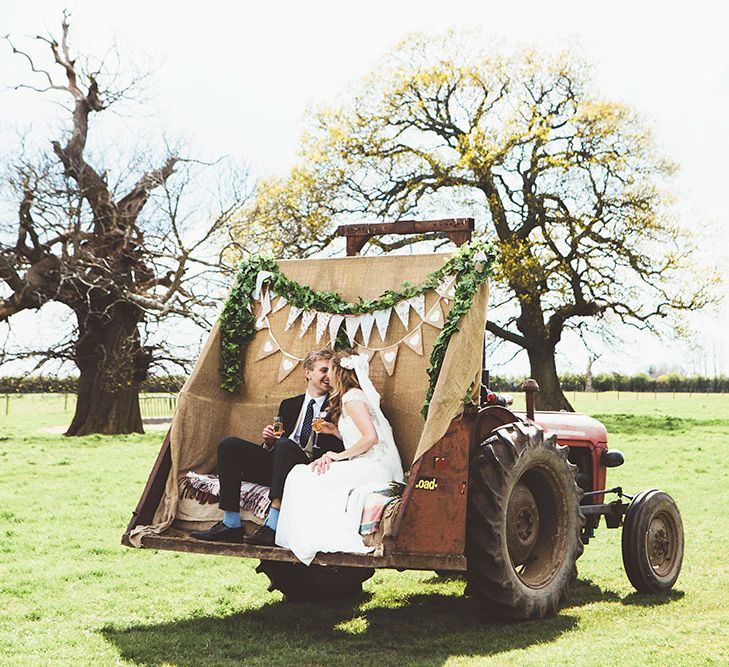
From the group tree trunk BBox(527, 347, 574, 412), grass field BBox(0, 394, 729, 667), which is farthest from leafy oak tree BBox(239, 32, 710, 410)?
grass field BBox(0, 394, 729, 667)

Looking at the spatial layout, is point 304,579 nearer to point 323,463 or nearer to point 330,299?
point 323,463

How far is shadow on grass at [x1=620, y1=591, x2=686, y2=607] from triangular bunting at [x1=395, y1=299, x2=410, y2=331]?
258 centimetres

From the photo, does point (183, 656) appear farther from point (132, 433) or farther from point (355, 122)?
point (355, 122)

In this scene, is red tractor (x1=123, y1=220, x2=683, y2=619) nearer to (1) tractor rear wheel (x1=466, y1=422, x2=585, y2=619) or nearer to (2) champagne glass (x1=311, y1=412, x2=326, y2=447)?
(1) tractor rear wheel (x1=466, y1=422, x2=585, y2=619)

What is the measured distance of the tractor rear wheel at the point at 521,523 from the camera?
5.91 metres

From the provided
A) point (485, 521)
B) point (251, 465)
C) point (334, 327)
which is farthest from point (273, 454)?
point (485, 521)

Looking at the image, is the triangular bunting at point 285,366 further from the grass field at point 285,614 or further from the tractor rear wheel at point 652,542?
the tractor rear wheel at point 652,542

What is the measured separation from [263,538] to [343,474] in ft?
2.01

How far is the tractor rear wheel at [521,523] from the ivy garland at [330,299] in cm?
60

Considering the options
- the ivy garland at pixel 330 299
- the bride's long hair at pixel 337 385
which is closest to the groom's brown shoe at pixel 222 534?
the bride's long hair at pixel 337 385

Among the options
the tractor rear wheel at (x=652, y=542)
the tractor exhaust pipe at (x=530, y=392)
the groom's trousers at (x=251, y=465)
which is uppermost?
the tractor exhaust pipe at (x=530, y=392)

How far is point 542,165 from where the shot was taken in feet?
97.5

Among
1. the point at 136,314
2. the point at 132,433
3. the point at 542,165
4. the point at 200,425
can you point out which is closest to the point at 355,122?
the point at 542,165

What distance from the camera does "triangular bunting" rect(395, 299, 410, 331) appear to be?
682 cm
